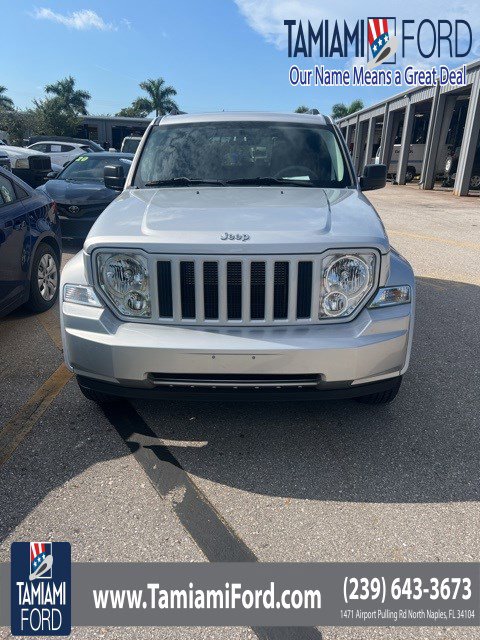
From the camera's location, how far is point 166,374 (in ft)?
8.75

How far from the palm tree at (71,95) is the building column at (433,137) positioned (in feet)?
144

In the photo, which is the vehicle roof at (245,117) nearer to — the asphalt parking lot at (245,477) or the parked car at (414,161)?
the asphalt parking lot at (245,477)

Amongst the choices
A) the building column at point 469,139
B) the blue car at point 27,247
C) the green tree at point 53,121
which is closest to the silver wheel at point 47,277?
the blue car at point 27,247

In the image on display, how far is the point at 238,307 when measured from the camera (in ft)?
8.82

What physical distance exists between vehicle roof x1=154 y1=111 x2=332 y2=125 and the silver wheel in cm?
197

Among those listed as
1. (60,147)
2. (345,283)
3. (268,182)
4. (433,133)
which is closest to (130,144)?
(60,147)

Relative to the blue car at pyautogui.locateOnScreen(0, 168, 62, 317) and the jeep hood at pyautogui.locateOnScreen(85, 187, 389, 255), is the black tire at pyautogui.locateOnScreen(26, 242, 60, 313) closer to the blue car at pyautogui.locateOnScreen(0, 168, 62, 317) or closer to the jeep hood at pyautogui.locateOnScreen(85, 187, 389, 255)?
the blue car at pyautogui.locateOnScreen(0, 168, 62, 317)

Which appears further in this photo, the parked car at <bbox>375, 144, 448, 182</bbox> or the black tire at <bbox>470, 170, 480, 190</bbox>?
the parked car at <bbox>375, 144, 448, 182</bbox>

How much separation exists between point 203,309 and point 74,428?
→ 4.15 ft

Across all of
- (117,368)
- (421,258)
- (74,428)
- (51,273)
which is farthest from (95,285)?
(421,258)

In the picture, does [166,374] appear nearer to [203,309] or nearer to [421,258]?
[203,309]

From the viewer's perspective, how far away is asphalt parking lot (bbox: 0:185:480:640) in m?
2.29

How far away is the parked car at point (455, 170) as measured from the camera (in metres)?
22.6

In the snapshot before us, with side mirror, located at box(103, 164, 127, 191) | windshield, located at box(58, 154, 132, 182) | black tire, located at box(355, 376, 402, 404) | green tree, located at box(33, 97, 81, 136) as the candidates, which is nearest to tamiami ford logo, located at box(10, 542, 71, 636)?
black tire, located at box(355, 376, 402, 404)
